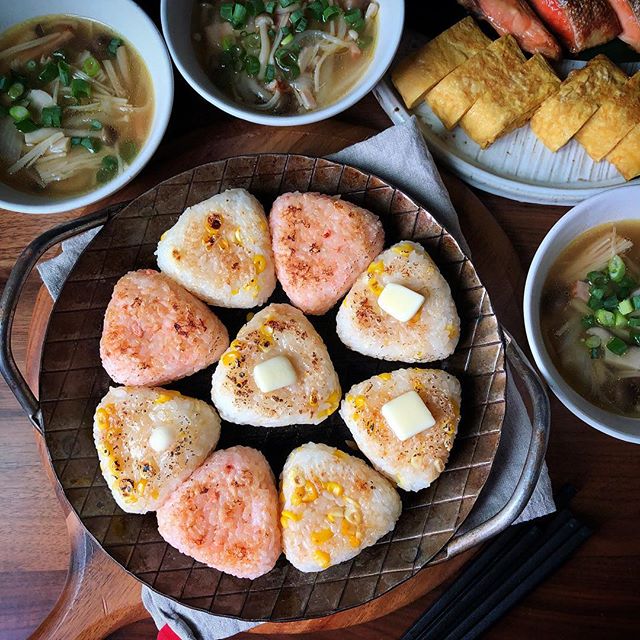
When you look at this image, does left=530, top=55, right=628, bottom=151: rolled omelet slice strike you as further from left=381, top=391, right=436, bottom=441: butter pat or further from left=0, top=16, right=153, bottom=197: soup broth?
left=0, top=16, right=153, bottom=197: soup broth

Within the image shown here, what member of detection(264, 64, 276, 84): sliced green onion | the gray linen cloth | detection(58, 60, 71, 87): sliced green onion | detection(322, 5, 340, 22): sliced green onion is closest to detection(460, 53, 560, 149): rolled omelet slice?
the gray linen cloth

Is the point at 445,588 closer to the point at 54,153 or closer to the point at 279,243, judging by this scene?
the point at 279,243

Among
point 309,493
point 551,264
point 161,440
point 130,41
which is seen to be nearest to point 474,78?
point 551,264

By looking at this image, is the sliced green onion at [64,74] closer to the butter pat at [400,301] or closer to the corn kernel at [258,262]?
the corn kernel at [258,262]

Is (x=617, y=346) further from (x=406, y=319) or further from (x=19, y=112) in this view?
(x=19, y=112)

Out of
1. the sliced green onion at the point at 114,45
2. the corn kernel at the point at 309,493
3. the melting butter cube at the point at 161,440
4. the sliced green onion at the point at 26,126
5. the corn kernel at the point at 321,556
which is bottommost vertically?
the corn kernel at the point at 321,556


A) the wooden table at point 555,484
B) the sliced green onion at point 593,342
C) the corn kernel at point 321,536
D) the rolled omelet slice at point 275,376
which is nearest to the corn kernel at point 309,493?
the corn kernel at point 321,536
